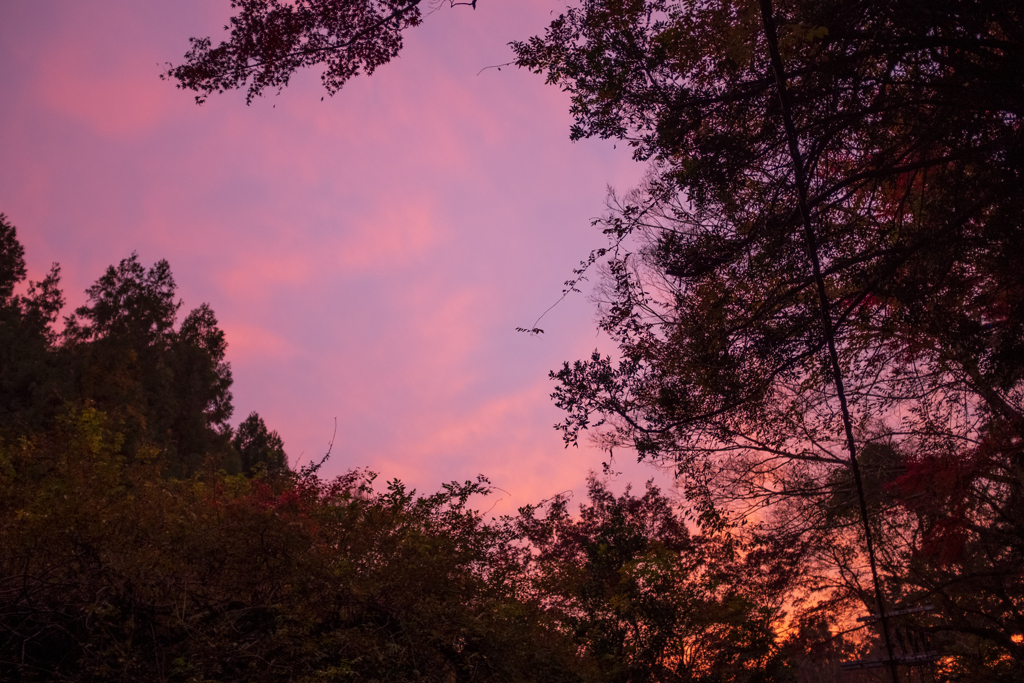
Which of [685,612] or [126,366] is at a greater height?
[126,366]

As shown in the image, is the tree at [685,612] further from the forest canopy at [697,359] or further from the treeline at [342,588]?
the forest canopy at [697,359]

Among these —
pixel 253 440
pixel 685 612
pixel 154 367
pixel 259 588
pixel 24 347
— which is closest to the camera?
pixel 259 588

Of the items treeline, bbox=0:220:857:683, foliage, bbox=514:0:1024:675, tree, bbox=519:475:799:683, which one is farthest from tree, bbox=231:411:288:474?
foliage, bbox=514:0:1024:675

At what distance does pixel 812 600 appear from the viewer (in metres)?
14.6

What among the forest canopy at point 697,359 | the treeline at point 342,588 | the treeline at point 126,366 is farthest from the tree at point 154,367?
the forest canopy at point 697,359

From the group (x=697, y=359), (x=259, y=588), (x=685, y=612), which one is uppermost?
(x=697, y=359)

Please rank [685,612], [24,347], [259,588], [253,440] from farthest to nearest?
[253,440] → [24,347] → [685,612] → [259,588]

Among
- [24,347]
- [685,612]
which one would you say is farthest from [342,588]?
[24,347]

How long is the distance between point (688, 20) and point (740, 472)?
5.93 metres

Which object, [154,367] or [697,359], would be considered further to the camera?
[154,367]

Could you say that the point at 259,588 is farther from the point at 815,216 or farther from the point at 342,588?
the point at 815,216

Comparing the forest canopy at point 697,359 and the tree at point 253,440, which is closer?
the forest canopy at point 697,359

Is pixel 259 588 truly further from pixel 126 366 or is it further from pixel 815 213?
pixel 126 366

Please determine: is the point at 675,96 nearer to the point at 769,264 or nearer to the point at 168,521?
the point at 769,264
